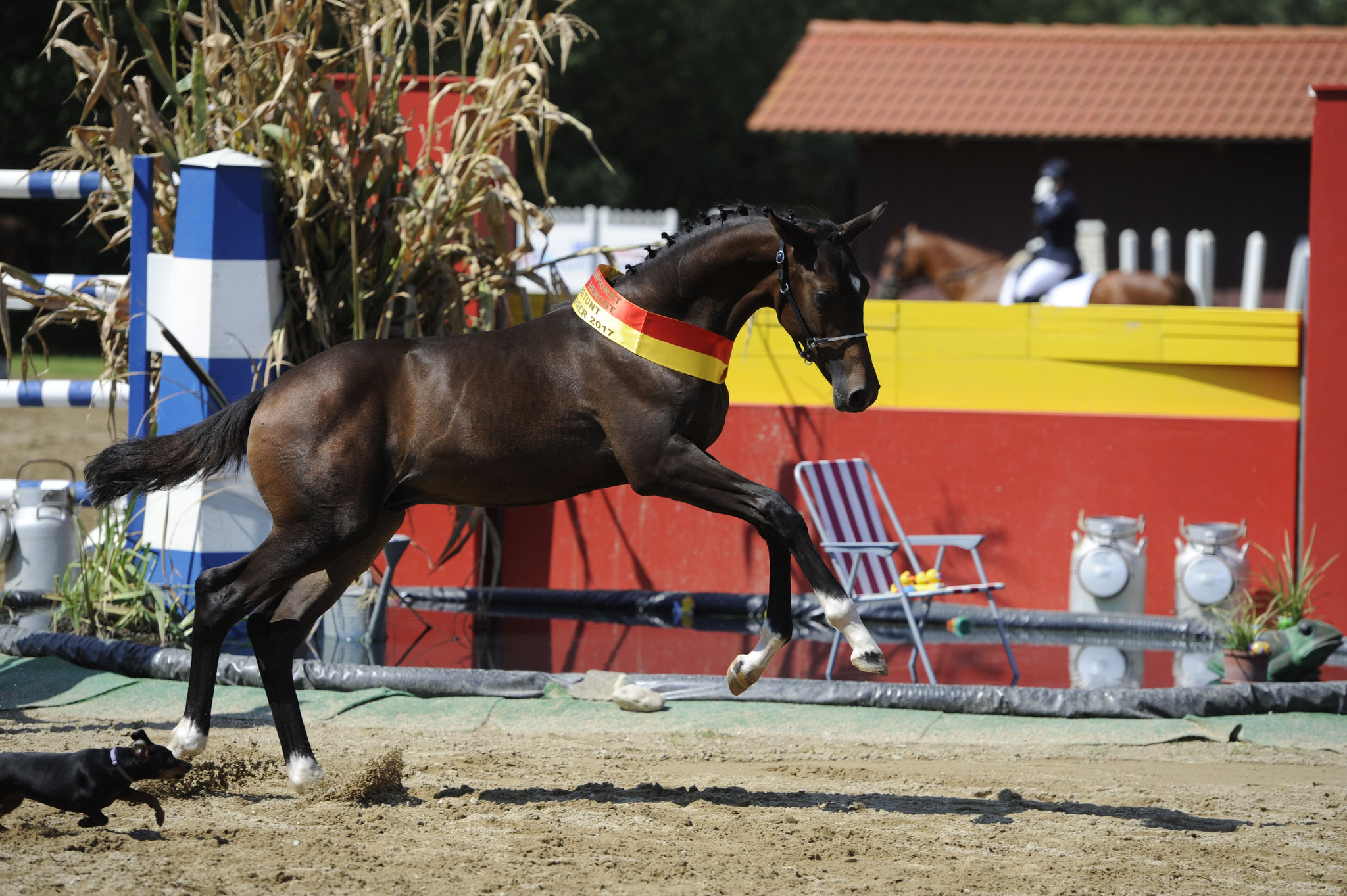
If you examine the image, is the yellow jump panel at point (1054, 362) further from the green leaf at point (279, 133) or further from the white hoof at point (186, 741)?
the white hoof at point (186, 741)

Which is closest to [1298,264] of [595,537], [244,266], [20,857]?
[595,537]

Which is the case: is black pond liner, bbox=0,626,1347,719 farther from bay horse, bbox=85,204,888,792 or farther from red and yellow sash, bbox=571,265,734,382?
red and yellow sash, bbox=571,265,734,382

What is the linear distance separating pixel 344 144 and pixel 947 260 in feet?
30.5

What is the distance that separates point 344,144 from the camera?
23.1 feet

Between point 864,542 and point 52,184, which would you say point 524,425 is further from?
point 52,184

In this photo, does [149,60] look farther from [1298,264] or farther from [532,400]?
[1298,264]

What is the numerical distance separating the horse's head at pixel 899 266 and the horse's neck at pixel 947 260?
0.29 feet

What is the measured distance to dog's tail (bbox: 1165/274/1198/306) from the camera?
12406 mm

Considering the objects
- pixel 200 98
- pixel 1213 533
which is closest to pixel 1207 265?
pixel 1213 533

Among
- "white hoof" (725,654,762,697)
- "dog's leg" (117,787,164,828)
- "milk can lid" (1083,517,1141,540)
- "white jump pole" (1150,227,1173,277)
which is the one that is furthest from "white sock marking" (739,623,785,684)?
"white jump pole" (1150,227,1173,277)

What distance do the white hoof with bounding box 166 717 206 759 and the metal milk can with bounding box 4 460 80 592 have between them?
3077 mm

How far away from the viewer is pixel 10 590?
23.4 ft

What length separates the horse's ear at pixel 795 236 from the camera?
4.32 m

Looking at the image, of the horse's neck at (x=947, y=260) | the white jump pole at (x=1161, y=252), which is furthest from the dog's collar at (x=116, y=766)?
the white jump pole at (x=1161, y=252)
